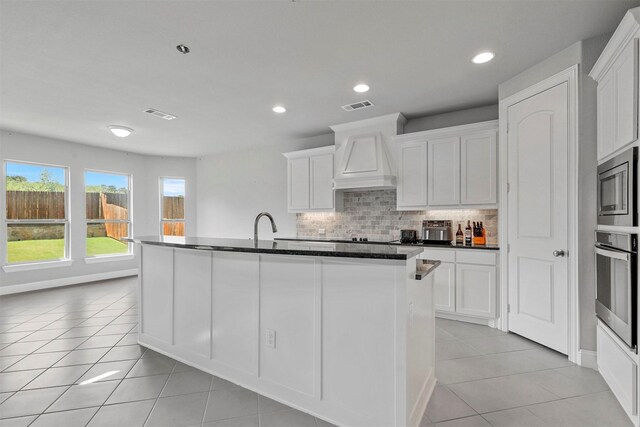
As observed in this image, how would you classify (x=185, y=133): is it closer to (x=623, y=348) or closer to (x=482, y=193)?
(x=482, y=193)

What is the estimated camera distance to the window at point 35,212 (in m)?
5.16

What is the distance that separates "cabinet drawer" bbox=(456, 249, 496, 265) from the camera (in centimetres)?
343

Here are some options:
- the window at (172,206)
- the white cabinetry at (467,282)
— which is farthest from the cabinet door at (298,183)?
the window at (172,206)

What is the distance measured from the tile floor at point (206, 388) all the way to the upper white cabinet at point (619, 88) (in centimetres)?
177

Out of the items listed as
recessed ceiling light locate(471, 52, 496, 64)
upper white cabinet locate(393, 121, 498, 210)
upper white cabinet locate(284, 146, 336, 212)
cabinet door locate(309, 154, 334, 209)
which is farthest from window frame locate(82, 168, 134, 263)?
recessed ceiling light locate(471, 52, 496, 64)

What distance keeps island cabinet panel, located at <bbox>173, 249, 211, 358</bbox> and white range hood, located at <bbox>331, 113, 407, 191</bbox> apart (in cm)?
267

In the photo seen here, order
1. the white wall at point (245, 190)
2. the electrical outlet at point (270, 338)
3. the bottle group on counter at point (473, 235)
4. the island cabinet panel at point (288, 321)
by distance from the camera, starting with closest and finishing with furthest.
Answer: the island cabinet panel at point (288, 321)
the electrical outlet at point (270, 338)
the bottle group on counter at point (473, 235)
the white wall at point (245, 190)

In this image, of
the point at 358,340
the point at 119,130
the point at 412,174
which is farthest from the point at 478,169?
the point at 119,130

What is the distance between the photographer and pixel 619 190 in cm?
203

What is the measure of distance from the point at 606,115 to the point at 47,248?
8109 mm

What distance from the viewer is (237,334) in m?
2.23

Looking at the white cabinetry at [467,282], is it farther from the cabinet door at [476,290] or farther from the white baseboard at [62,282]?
the white baseboard at [62,282]

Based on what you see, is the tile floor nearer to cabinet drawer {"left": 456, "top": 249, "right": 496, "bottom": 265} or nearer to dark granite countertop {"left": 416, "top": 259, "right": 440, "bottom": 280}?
cabinet drawer {"left": 456, "top": 249, "right": 496, "bottom": 265}

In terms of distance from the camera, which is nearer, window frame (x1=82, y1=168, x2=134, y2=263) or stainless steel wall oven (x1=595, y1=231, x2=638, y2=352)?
stainless steel wall oven (x1=595, y1=231, x2=638, y2=352)
